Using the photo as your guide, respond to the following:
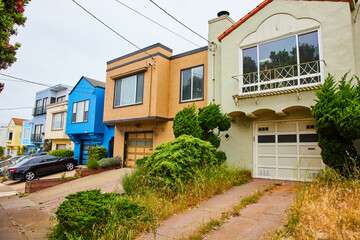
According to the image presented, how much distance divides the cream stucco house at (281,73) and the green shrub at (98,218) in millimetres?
5827

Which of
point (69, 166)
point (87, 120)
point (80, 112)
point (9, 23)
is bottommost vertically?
point (69, 166)

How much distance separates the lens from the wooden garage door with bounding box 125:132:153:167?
43.8ft

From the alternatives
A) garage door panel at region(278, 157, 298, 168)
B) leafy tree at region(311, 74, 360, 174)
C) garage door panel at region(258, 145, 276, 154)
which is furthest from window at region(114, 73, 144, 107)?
leafy tree at region(311, 74, 360, 174)

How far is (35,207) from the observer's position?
790 cm

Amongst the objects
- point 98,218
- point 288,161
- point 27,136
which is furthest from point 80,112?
point 27,136

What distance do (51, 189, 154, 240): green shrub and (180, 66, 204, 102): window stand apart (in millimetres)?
7790

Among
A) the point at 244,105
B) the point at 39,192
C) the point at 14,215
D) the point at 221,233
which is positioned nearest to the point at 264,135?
the point at 244,105

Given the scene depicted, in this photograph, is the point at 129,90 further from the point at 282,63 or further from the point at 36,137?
the point at 36,137

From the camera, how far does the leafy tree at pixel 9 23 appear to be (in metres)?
4.41

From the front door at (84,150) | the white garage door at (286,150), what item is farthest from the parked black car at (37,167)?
the white garage door at (286,150)

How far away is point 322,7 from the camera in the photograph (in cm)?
790

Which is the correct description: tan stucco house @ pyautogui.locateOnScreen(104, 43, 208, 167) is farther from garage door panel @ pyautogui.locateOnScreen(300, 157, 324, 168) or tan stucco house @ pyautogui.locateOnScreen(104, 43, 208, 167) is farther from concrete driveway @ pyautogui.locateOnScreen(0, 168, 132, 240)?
garage door panel @ pyautogui.locateOnScreen(300, 157, 324, 168)

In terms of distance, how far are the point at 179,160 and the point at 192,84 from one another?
20.7ft

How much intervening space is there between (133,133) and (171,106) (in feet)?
10.7
